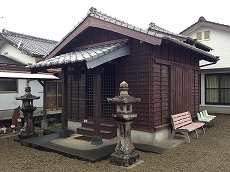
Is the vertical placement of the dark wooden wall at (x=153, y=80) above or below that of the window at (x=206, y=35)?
below

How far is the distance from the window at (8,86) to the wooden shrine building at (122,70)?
229 inches

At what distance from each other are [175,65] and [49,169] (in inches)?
231

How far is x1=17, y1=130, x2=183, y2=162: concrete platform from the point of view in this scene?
19.3ft

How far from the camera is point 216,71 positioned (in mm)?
14797

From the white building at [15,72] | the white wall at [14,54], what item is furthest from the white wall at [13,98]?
the white wall at [14,54]

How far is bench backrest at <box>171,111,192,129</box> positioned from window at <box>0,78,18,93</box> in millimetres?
10058

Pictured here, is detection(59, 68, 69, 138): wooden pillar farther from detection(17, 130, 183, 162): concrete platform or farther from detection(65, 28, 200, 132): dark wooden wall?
detection(65, 28, 200, 132): dark wooden wall

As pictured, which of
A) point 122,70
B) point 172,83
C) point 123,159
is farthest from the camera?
point 172,83

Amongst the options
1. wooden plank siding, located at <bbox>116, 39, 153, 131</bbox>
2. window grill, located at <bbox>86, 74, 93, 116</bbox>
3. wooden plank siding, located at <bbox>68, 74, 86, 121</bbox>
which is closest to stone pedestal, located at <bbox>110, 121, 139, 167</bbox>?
wooden plank siding, located at <bbox>116, 39, 153, 131</bbox>

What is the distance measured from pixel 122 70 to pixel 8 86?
28.8 ft

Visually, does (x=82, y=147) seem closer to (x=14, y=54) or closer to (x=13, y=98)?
(x=13, y=98)

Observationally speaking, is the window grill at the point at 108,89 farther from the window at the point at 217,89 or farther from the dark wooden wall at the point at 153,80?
the window at the point at 217,89

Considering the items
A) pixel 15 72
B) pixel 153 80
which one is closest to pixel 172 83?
pixel 153 80

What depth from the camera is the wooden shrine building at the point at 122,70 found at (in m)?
6.64
